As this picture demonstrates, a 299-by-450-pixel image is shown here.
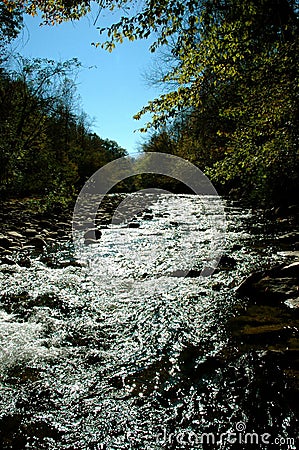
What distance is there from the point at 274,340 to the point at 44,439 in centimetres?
215

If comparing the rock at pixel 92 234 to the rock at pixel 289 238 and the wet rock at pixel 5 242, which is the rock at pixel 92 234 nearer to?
the wet rock at pixel 5 242

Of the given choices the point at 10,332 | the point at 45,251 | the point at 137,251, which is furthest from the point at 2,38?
the point at 10,332

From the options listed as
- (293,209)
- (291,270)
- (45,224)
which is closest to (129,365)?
(291,270)

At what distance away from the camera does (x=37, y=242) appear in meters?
7.96

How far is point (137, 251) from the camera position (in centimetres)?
755

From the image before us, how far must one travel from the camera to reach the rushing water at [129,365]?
81.1 inches

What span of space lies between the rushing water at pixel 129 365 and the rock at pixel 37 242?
2.14 metres

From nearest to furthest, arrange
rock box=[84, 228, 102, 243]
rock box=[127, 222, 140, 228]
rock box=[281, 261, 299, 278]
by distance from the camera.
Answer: rock box=[281, 261, 299, 278] → rock box=[84, 228, 102, 243] → rock box=[127, 222, 140, 228]

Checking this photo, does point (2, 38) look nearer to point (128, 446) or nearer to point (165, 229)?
point (165, 229)

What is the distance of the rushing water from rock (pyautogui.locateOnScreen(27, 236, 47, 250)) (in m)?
Result: 2.14

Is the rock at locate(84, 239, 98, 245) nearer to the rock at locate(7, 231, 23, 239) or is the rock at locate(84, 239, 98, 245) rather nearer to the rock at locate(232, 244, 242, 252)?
the rock at locate(7, 231, 23, 239)

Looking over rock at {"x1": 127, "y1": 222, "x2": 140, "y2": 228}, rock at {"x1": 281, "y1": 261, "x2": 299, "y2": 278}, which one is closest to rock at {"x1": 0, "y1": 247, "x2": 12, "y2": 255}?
rock at {"x1": 127, "y1": 222, "x2": 140, "y2": 228}

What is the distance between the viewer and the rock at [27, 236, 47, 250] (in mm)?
7764

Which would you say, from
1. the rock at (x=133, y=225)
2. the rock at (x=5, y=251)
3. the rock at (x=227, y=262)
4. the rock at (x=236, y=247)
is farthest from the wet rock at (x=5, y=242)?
the rock at (x=236, y=247)
